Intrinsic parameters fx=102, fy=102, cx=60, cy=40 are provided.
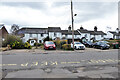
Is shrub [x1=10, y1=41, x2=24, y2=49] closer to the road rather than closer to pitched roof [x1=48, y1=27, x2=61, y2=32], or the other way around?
the road

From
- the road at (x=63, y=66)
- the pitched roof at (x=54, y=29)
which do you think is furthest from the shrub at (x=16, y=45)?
the pitched roof at (x=54, y=29)

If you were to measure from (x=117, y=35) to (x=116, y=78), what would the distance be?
61.6m

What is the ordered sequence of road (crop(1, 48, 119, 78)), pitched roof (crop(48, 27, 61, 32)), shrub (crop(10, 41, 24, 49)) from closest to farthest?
1. road (crop(1, 48, 119, 78))
2. shrub (crop(10, 41, 24, 49))
3. pitched roof (crop(48, 27, 61, 32))

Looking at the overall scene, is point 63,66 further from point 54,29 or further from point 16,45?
point 54,29

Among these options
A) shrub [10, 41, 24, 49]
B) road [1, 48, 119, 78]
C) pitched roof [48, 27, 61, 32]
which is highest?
pitched roof [48, 27, 61, 32]

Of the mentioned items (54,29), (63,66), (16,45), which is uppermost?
(54,29)

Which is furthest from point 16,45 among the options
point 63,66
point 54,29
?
point 54,29

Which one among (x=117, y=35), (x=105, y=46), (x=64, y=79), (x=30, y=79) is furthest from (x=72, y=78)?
(x=117, y=35)

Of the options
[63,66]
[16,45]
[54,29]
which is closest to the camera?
[63,66]

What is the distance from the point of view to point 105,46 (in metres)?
17.3

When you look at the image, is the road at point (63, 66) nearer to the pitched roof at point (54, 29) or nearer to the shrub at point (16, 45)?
the shrub at point (16, 45)

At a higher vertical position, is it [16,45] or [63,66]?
[16,45]

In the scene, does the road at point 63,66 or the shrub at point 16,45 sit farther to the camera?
the shrub at point 16,45

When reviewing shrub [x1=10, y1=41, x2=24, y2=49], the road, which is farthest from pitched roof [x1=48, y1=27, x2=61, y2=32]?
the road
